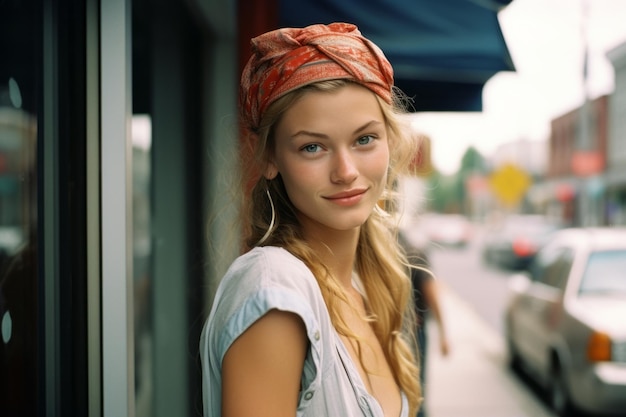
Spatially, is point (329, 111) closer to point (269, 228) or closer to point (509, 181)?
point (269, 228)

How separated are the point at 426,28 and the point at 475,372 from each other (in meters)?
4.96

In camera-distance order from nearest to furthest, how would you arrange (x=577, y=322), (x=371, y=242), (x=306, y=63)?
(x=306, y=63) → (x=371, y=242) → (x=577, y=322)

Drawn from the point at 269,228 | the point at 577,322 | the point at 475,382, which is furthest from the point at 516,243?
the point at 269,228

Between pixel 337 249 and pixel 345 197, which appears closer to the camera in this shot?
pixel 345 197

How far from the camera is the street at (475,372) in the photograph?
19.1ft

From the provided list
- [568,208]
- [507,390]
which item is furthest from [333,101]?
[568,208]

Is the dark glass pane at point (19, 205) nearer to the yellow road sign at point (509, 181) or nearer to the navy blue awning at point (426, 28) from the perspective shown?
the navy blue awning at point (426, 28)

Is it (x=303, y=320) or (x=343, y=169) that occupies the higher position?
(x=343, y=169)

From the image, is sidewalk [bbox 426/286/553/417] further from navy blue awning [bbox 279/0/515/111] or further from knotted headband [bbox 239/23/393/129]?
knotted headband [bbox 239/23/393/129]

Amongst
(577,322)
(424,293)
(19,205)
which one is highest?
(19,205)

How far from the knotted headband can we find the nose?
15cm

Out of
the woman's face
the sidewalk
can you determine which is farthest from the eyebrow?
the sidewalk

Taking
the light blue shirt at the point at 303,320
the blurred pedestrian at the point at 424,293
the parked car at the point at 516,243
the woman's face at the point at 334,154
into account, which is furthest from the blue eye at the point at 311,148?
the parked car at the point at 516,243

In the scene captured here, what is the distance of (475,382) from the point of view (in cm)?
680
